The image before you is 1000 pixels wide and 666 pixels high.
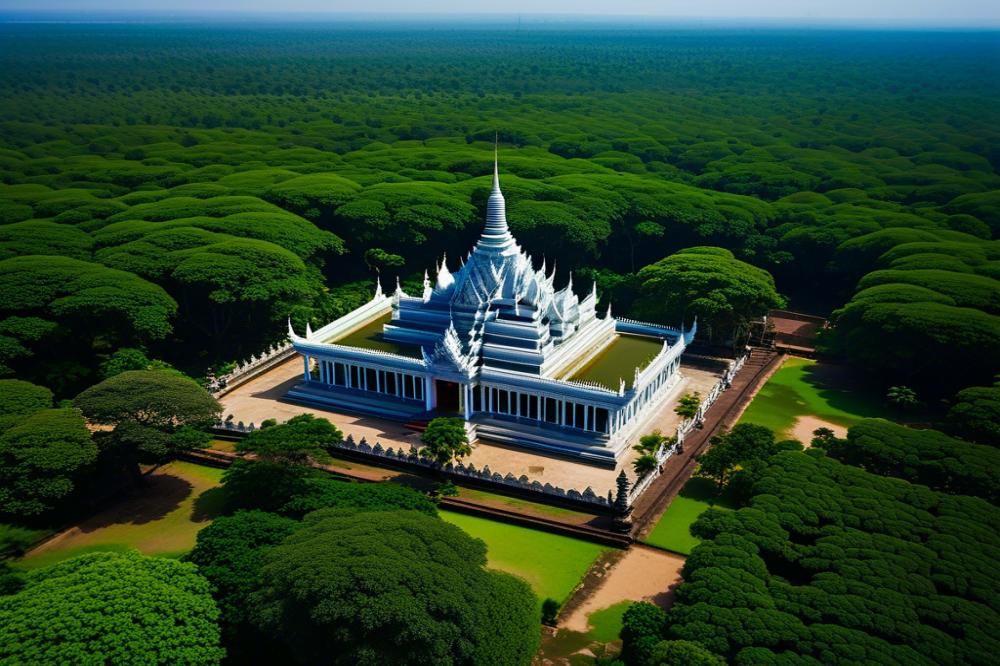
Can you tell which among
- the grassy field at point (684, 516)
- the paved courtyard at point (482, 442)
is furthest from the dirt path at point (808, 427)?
the grassy field at point (684, 516)

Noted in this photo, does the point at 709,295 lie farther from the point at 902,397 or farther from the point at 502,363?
the point at 502,363

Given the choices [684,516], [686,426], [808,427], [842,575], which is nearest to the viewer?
[842,575]

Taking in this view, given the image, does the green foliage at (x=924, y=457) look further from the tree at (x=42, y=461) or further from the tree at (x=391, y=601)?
the tree at (x=42, y=461)

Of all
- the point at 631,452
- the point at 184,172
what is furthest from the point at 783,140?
the point at 631,452

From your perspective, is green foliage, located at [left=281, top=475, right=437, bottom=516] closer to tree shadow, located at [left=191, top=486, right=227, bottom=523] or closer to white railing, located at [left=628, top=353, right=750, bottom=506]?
tree shadow, located at [left=191, top=486, right=227, bottom=523]

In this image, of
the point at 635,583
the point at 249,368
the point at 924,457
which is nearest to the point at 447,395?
the point at 249,368

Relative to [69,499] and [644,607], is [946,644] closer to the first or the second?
[644,607]
